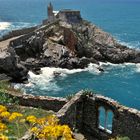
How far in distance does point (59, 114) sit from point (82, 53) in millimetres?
53799

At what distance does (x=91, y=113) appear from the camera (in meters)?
25.6

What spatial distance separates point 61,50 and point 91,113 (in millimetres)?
46616

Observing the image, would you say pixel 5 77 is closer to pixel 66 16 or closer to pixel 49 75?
pixel 49 75

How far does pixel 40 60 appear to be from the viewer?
70438 millimetres

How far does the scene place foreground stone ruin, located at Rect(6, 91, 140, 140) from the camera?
22922 mm

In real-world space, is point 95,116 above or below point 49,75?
above

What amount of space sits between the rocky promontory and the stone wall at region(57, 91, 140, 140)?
37.5 meters

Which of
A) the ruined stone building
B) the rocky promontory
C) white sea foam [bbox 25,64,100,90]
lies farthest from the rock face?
the ruined stone building

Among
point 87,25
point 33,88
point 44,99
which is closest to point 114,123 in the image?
point 44,99

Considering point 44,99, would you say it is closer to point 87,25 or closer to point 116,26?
point 87,25

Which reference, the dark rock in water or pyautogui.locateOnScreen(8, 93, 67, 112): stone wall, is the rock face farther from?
pyautogui.locateOnScreen(8, 93, 67, 112): stone wall

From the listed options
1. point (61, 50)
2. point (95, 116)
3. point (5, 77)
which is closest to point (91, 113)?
point (95, 116)

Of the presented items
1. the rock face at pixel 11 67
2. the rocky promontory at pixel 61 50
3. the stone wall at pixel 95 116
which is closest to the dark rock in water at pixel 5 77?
the rock face at pixel 11 67

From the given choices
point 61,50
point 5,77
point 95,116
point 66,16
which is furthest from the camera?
point 66,16
